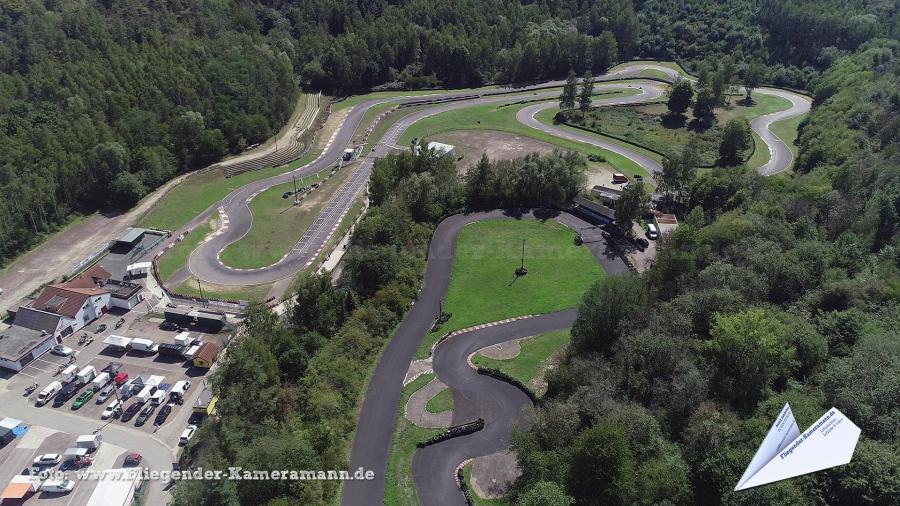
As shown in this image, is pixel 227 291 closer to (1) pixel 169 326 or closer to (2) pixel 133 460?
(1) pixel 169 326

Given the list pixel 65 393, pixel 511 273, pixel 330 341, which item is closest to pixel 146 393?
pixel 65 393

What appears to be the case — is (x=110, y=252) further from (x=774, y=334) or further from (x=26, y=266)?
(x=774, y=334)

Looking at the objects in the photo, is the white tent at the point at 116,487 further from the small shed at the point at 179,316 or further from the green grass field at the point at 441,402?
the green grass field at the point at 441,402

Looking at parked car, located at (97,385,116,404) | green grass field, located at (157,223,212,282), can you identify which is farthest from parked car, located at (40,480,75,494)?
green grass field, located at (157,223,212,282)

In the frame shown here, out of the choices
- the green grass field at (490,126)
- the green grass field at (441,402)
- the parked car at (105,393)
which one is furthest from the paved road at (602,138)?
the parked car at (105,393)

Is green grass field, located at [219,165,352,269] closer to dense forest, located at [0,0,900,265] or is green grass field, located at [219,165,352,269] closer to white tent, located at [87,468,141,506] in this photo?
dense forest, located at [0,0,900,265]

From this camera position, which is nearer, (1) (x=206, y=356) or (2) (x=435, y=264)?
(1) (x=206, y=356)
